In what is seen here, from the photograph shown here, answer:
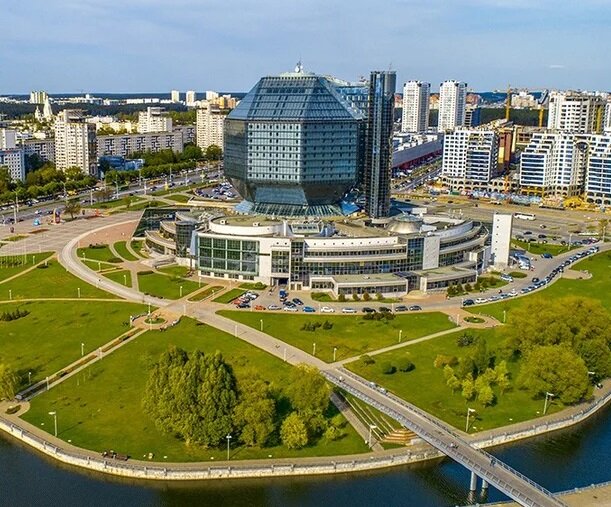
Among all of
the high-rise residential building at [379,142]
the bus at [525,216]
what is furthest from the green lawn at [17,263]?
the bus at [525,216]

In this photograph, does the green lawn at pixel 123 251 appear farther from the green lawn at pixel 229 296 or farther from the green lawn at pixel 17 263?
the green lawn at pixel 229 296

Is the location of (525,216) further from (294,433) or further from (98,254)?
(294,433)

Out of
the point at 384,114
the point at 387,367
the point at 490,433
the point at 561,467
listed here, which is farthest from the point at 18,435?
the point at 384,114

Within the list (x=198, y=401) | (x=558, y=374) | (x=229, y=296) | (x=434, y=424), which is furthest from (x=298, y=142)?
(x=198, y=401)

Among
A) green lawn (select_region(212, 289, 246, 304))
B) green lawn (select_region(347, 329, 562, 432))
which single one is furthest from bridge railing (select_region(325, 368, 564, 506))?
green lawn (select_region(212, 289, 246, 304))

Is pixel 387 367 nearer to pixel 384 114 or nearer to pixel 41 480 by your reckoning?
pixel 41 480
